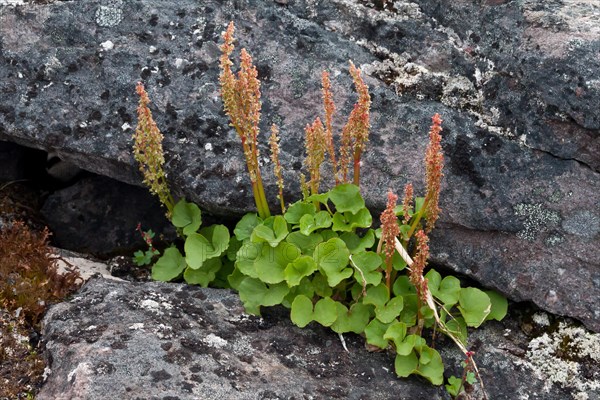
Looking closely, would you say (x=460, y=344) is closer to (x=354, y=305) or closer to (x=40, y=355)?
(x=354, y=305)

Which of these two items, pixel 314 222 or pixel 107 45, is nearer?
pixel 314 222

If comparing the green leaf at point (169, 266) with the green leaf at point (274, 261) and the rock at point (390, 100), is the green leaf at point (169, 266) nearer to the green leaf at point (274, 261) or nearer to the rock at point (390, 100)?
the rock at point (390, 100)

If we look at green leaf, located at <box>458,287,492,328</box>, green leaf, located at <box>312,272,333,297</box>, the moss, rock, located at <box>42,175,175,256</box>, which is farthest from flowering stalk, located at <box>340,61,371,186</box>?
the moss

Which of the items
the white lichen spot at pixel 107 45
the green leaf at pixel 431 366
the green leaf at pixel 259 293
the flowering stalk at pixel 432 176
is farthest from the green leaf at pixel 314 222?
the white lichen spot at pixel 107 45

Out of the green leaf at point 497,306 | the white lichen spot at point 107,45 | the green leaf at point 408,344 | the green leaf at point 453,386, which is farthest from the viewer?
the white lichen spot at point 107,45

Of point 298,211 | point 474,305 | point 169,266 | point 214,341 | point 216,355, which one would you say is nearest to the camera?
point 216,355

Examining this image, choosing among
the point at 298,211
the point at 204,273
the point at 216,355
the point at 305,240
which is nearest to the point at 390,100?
the point at 298,211

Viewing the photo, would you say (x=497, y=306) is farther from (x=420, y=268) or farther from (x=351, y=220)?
(x=351, y=220)
